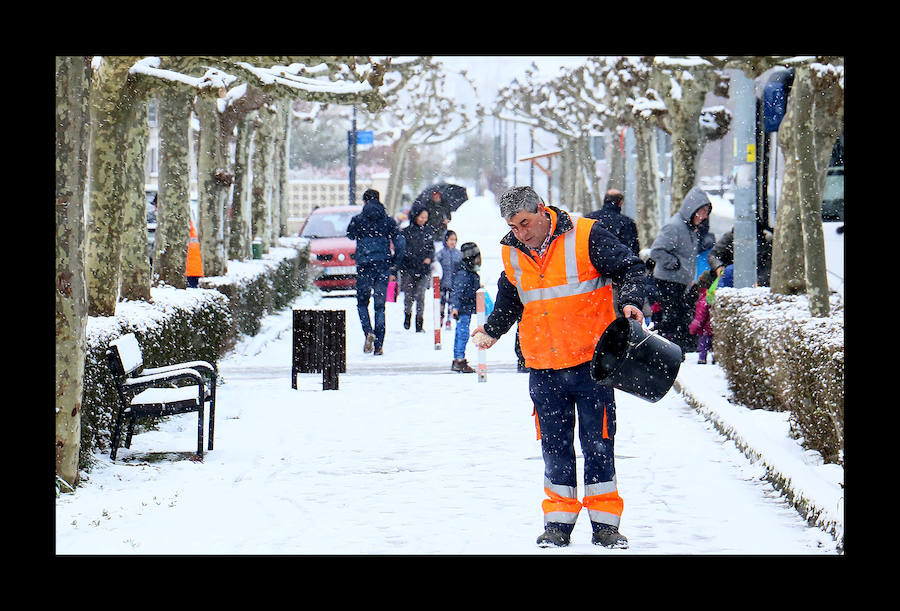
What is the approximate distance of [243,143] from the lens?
21.7m

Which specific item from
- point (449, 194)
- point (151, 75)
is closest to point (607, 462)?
point (151, 75)

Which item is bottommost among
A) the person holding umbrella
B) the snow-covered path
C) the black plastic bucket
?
the snow-covered path

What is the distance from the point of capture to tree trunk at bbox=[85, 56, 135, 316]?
1060 centimetres

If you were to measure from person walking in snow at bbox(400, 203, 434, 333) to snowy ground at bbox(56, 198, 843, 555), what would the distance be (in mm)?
5216

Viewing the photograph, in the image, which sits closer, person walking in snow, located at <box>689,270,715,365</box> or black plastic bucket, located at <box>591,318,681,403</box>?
black plastic bucket, located at <box>591,318,681,403</box>

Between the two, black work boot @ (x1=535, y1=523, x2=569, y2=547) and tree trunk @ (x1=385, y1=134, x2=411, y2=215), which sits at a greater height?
tree trunk @ (x1=385, y1=134, x2=411, y2=215)

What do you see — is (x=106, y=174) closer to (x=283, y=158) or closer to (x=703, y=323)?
(x=703, y=323)

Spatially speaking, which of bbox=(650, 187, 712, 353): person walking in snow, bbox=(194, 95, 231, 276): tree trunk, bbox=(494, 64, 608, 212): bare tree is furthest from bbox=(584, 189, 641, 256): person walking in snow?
bbox=(494, 64, 608, 212): bare tree

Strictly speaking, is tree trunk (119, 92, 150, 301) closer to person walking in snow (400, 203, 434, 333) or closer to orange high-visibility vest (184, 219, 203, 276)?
orange high-visibility vest (184, 219, 203, 276)

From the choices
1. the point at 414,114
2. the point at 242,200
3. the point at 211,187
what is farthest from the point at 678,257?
the point at 414,114

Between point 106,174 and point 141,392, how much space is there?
2.26 metres

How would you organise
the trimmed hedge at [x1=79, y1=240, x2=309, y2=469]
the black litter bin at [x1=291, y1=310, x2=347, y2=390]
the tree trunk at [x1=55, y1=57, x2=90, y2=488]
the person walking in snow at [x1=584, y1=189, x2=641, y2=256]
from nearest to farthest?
the tree trunk at [x1=55, y1=57, x2=90, y2=488] < the trimmed hedge at [x1=79, y1=240, x2=309, y2=469] < the black litter bin at [x1=291, y1=310, x2=347, y2=390] < the person walking in snow at [x1=584, y1=189, x2=641, y2=256]

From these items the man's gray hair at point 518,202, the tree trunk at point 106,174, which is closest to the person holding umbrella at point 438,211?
the tree trunk at point 106,174
